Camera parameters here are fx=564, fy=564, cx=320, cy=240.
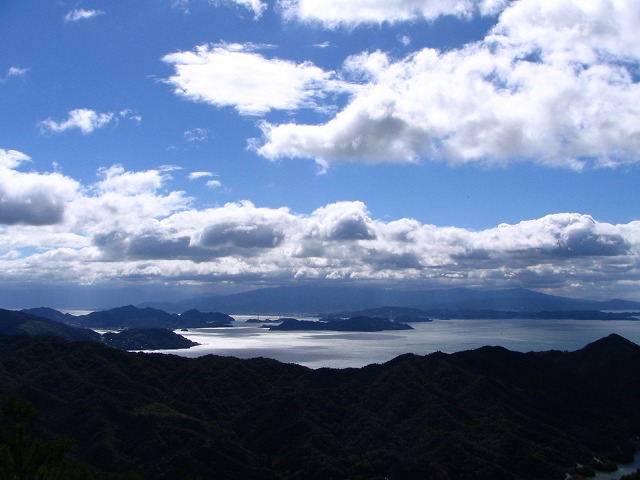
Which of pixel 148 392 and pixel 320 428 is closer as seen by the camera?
pixel 320 428

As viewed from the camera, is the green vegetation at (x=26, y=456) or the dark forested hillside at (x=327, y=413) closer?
the green vegetation at (x=26, y=456)

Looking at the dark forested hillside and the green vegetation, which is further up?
the green vegetation

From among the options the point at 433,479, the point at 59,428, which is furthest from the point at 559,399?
the point at 59,428

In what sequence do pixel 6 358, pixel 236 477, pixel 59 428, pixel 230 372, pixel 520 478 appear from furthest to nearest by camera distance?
pixel 6 358 → pixel 230 372 → pixel 59 428 → pixel 520 478 → pixel 236 477

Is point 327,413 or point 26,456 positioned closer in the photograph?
point 26,456

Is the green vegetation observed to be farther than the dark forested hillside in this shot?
No

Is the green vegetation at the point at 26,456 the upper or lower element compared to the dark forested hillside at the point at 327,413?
upper

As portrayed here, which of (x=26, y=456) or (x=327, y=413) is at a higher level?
(x=26, y=456)

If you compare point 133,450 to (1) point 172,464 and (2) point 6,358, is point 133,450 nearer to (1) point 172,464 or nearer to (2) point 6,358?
(1) point 172,464
